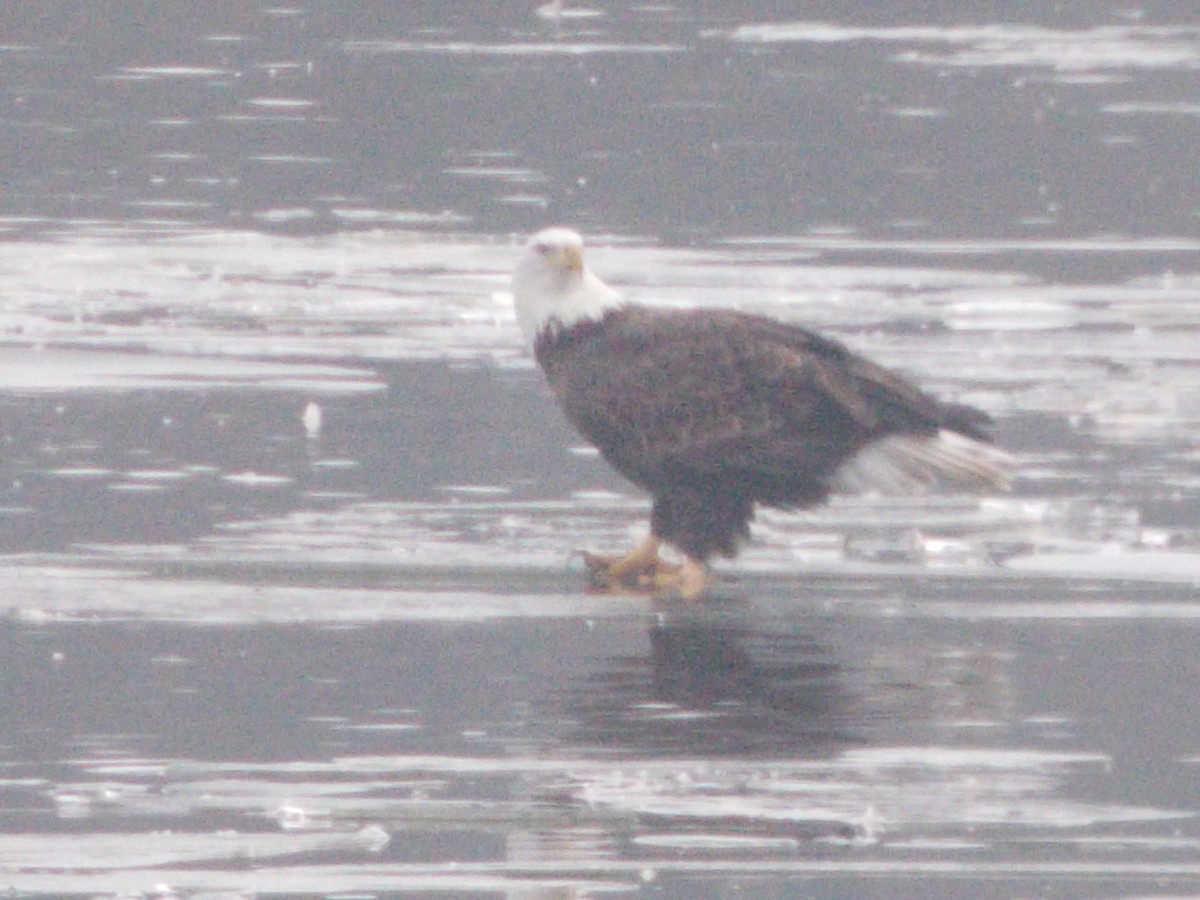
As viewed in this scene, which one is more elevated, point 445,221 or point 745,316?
point 445,221

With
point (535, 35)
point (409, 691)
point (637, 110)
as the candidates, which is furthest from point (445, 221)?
point (535, 35)

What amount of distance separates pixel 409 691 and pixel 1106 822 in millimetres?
1851

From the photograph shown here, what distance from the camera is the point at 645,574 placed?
9.24 m

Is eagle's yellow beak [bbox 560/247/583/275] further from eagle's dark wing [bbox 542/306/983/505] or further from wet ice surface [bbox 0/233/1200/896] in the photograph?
wet ice surface [bbox 0/233/1200/896]

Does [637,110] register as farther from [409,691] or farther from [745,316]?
[409,691]

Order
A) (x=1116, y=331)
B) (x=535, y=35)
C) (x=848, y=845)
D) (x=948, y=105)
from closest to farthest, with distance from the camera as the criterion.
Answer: (x=848, y=845) → (x=1116, y=331) → (x=948, y=105) → (x=535, y=35)

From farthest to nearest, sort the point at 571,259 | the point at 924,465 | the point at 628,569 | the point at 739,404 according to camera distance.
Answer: the point at 571,259, the point at 628,569, the point at 739,404, the point at 924,465

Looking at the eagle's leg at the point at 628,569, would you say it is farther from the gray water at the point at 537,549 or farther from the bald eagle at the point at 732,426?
the gray water at the point at 537,549

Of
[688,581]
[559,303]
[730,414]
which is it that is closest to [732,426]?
[730,414]

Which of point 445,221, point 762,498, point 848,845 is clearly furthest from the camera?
point 445,221

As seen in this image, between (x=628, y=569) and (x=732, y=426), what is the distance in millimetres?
489

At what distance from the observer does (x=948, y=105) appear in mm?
23797

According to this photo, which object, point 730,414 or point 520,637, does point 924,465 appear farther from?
point 520,637

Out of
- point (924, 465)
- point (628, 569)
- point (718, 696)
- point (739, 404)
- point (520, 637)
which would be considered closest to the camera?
point (718, 696)
